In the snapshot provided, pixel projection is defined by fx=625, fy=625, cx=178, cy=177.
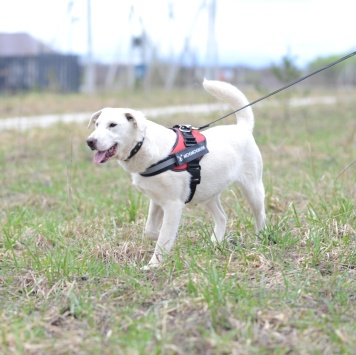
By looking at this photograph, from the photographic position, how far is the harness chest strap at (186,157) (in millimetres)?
3787

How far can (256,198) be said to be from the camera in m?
4.35

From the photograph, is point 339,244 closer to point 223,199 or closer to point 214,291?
point 214,291

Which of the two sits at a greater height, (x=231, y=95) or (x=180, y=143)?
(x=231, y=95)

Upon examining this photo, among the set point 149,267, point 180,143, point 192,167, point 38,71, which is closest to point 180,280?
point 149,267

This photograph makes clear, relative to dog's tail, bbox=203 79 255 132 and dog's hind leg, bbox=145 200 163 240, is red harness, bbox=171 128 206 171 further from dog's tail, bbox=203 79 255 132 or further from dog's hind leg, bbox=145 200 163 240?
dog's tail, bbox=203 79 255 132

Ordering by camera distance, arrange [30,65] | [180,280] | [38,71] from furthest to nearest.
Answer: [38,71] < [30,65] < [180,280]

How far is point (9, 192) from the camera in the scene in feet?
20.2

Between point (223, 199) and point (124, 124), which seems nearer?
point (124, 124)

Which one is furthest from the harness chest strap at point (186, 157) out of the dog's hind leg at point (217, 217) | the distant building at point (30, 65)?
the distant building at point (30, 65)

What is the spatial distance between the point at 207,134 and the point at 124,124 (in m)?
0.71

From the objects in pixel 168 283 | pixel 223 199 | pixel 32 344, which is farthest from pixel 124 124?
pixel 223 199

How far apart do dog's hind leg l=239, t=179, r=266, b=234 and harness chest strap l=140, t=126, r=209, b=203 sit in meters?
0.51

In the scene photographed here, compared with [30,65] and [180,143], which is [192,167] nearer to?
[180,143]

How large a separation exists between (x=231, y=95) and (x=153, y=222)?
1.07m
